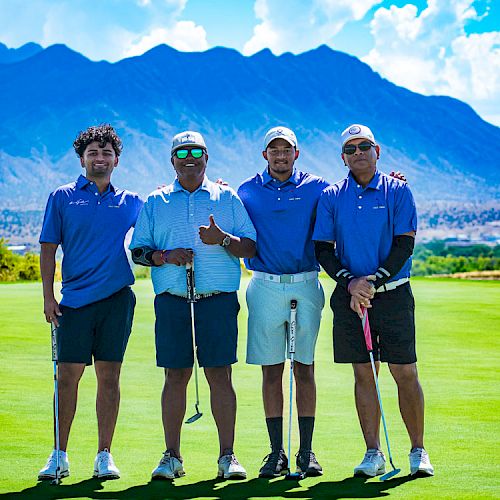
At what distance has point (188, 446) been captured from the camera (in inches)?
289

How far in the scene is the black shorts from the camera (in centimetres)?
630

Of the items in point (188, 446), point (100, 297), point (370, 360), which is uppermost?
point (100, 297)

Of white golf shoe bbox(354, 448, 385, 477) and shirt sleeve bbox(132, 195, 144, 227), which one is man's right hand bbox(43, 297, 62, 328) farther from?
white golf shoe bbox(354, 448, 385, 477)

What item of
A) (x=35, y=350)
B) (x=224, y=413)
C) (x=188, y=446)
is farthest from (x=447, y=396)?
(x=35, y=350)

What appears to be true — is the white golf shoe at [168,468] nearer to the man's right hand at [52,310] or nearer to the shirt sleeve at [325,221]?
the man's right hand at [52,310]

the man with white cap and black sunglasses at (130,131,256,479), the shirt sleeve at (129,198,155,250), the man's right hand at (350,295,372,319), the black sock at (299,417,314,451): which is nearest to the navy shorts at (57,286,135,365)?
the man with white cap and black sunglasses at (130,131,256,479)

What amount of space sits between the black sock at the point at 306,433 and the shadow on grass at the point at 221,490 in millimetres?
342

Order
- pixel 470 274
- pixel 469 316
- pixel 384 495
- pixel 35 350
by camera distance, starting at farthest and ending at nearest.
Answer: pixel 470 274 < pixel 469 316 < pixel 35 350 < pixel 384 495

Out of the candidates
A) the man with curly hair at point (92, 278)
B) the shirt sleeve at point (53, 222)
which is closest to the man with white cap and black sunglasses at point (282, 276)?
the man with curly hair at point (92, 278)

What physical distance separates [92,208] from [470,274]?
22585 millimetres

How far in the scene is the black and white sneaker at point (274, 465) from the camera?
6250 mm

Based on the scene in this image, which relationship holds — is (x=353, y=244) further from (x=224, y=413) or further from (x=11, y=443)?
(x=11, y=443)

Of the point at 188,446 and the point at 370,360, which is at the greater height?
the point at 370,360

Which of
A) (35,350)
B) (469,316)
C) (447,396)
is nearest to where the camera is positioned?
(447,396)
